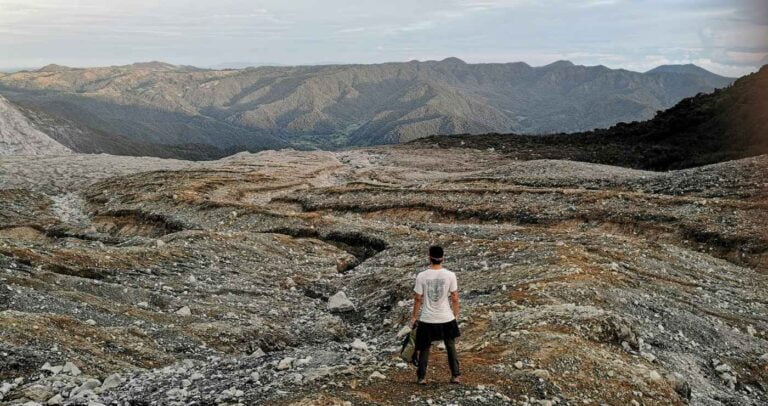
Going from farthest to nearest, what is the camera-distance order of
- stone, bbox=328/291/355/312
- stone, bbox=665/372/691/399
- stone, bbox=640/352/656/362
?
stone, bbox=328/291/355/312
stone, bbox=640/352/656/362
stone, bbox=665/372/691/399

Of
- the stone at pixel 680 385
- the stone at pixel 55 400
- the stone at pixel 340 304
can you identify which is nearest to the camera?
the stone at pixel 55 400

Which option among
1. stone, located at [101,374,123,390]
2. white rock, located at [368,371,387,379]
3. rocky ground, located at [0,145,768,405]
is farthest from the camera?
stone, located at [101,374,123,390]

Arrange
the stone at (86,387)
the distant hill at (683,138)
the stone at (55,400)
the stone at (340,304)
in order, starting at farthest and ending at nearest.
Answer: the distant hill at (683,138)
the stone at (340,304)
the stone at (86,387)
the stone at (55,400)

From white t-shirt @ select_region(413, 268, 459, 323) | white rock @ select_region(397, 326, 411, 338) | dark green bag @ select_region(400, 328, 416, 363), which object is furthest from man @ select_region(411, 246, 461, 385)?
white rock @ select_region(397, 326, 411, 338)

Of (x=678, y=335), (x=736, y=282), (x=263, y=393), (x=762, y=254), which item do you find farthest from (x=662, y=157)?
(x=263, y=393)

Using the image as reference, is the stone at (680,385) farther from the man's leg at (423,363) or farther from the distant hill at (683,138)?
the distant hill at (683,138)

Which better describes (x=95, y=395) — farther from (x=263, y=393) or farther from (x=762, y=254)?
(x=762, y=254)

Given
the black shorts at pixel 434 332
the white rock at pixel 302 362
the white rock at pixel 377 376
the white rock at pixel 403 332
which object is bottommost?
the white rock at pixel 403 332

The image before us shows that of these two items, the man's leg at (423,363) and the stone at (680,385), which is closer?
the man's leg at (423,363)

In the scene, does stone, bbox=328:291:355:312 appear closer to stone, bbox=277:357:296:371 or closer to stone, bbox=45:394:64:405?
stone, bbox=277:357:296:371

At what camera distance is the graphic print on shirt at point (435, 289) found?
12.7 meters

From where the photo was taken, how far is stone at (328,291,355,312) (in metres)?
24.2

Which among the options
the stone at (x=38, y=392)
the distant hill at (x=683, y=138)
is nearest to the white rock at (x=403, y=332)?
the stone at (x=38, y=392)

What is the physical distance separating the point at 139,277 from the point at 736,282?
26.6 meters
